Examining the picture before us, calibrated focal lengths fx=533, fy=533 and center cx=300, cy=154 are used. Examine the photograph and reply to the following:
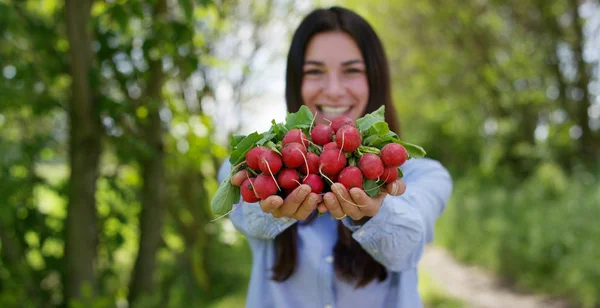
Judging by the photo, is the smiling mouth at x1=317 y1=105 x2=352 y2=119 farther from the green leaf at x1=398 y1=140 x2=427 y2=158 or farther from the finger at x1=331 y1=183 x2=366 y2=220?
the finger at x1=331 y1=183 x2=366 y2=220

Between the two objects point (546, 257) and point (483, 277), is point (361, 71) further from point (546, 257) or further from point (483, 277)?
point (483, 277)

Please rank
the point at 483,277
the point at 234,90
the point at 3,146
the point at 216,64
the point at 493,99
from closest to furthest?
the point at 3,146
the point at 216,64
the point at 234,90
the point at 483,277
the point at 493,99

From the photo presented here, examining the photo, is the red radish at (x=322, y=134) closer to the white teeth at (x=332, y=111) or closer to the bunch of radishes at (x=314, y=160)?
the bunch of radishes at (x=314, y=160)

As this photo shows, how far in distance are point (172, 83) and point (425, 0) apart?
4.82 metres

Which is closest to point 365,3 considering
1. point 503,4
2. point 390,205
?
point 503,4

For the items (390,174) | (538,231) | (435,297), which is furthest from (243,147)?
(538,231)

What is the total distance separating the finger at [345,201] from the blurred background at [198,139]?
60.3 inches

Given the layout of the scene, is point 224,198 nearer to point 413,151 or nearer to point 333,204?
point 333,204

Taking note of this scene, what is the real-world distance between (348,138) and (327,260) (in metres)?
0.66

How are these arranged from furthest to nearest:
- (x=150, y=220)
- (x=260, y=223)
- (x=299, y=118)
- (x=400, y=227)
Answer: (x=150, y=220), (x=260, y=223), (x=400, y=227), (x=299, y=118)

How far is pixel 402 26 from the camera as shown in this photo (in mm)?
→ 10281

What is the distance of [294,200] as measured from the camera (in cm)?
131

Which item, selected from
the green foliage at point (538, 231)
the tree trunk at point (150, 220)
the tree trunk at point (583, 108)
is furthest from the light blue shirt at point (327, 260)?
the tree trunk at point (583, 108)

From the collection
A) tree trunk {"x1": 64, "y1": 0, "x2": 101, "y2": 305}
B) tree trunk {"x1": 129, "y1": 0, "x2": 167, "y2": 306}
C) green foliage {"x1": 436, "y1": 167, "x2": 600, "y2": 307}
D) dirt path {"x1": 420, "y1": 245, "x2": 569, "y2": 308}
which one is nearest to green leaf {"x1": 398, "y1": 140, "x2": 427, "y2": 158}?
tree trunk {"x1": 64, "y1": 0, "x2": 101, "y2": 305}
